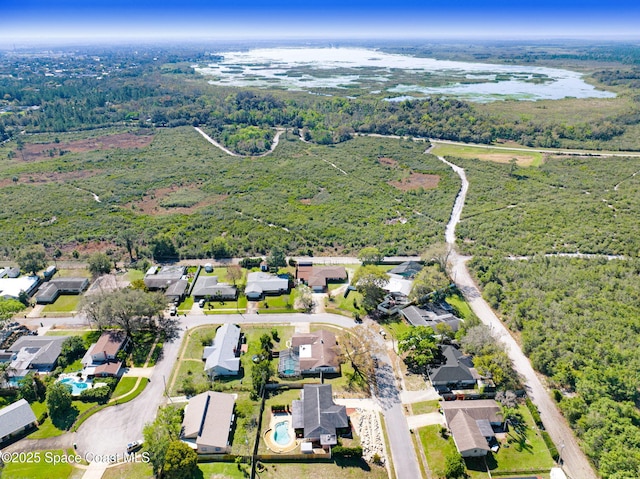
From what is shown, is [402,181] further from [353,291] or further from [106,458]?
[106,458]

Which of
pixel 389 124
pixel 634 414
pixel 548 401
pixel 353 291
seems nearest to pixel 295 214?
pixel 353 291

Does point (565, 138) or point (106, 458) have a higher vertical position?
point (565, 138)

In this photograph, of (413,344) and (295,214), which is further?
(295,214)

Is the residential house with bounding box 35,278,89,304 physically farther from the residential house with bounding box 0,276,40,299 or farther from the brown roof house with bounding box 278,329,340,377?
the brown roof house with bounding box 278,329,340,377

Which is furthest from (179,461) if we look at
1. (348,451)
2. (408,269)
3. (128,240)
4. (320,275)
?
(128,240)

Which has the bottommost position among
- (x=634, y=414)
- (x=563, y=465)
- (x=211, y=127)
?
(x=563, y=465)

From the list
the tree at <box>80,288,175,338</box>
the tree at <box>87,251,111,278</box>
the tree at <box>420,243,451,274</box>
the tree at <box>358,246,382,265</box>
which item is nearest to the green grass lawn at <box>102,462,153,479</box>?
the tree at <box>80,288,175,338</box>
